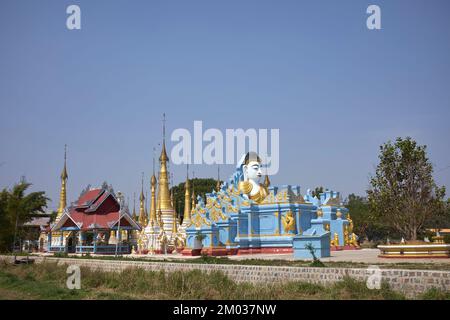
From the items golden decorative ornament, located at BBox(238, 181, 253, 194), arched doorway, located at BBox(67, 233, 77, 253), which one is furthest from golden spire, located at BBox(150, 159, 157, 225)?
Result: golden decorative ornament, located at BBox(238, 181, 253, 194)

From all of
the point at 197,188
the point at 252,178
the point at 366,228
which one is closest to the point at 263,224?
the point at 252,178

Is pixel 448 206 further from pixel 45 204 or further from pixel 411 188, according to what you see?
pixel 45 204

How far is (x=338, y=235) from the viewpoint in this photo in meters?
37.3

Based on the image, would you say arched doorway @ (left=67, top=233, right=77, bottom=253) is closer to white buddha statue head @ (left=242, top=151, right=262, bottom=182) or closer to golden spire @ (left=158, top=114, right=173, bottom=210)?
golden spire @ (left=158, top=114, right=173, bottom=210)

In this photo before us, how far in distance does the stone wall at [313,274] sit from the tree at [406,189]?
12.2 metres

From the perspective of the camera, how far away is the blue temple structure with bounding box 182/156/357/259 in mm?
34625

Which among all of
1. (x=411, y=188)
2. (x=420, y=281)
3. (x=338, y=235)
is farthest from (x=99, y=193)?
(x=420, y=281)

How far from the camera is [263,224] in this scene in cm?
3591

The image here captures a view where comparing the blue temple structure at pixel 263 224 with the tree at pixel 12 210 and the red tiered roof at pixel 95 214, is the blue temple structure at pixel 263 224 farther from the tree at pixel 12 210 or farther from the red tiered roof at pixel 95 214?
the tree at pixel 12 210

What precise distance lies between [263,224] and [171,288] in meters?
19.0

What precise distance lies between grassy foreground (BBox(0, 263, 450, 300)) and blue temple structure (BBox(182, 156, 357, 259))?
13.0 metres

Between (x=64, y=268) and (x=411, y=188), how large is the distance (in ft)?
62.5

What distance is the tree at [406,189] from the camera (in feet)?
88.7
